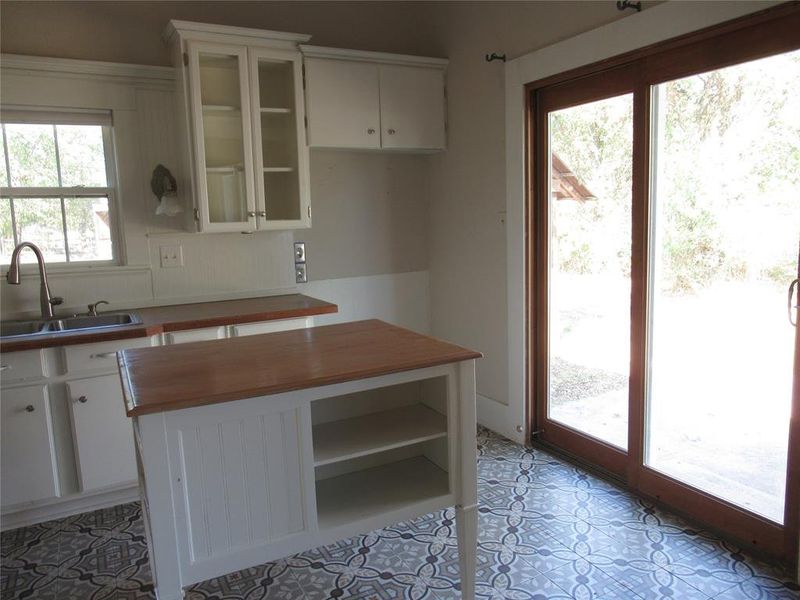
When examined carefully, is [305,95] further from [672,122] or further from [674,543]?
[674,543]

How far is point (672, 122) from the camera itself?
2396 mm

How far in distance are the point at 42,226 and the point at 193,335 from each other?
104 cm

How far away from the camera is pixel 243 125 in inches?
118

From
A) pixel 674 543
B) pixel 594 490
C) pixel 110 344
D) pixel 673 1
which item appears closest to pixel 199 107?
pixel 110 344

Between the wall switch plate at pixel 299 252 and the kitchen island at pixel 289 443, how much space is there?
1.46 metres

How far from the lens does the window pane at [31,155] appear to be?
9.51 feet

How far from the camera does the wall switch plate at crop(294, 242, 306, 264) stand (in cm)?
355

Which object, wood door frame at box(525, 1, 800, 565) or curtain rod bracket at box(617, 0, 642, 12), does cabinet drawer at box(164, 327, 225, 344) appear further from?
curtain rod bracket at box(617, 0, 642, 12)

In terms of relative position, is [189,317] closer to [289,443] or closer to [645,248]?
[289,443]

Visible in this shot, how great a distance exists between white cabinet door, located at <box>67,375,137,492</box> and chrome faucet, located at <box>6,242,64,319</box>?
531mm

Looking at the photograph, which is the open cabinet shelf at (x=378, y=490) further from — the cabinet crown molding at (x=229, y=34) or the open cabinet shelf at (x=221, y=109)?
the cabinet crown molding at (x=229, y=34)

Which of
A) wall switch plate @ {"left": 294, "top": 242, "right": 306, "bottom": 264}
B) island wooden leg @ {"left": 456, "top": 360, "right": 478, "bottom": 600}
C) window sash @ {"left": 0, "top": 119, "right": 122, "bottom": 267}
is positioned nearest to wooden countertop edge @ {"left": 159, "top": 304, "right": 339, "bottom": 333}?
wall switch plate @ {"left": 294, "top": 242, "right": 306, "bottom": 264}

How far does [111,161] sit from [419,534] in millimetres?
2452

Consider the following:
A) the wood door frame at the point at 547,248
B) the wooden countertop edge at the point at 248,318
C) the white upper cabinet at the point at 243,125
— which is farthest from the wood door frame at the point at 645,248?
the white upper cabinet at the point at 243,125
